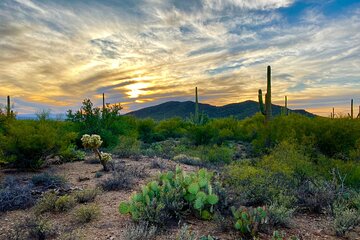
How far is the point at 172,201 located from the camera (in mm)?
5949

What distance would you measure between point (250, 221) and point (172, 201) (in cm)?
146

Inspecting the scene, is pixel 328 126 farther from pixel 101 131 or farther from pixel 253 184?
pixel 101 131

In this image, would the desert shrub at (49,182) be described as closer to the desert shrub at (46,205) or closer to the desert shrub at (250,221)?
the desert shrub at (46,205)

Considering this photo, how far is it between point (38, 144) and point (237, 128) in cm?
1710

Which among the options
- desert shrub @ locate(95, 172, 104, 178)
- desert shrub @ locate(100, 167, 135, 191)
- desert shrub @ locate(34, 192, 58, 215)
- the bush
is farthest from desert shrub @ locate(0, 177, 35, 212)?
the bush

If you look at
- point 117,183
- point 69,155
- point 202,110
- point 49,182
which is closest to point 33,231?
point 117,183

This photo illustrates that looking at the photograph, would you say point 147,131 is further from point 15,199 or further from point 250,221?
point 250,221

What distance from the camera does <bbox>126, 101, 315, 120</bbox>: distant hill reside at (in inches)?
2781

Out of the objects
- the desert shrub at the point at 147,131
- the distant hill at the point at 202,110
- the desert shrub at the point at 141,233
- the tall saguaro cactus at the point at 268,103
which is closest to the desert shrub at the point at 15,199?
the desert shrub at the point at 141,233

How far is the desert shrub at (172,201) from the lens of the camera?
5.55m

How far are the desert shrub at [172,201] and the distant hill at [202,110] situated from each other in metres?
56.5

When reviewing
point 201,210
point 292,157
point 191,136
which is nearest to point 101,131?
point 191,136

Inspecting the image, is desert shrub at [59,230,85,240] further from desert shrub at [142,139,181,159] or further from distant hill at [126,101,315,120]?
distant hill at [126,101,315,120]

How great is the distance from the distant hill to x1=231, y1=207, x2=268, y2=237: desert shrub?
57.1m
